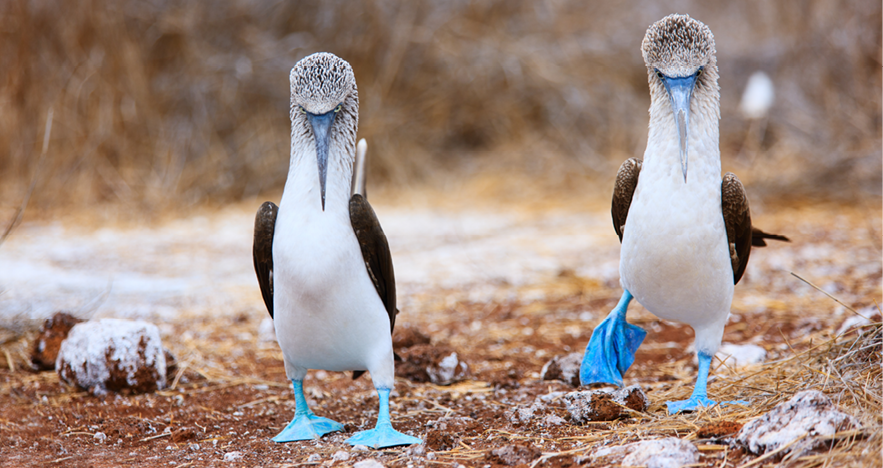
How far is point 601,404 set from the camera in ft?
9.25

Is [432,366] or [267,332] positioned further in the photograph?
[267,332]

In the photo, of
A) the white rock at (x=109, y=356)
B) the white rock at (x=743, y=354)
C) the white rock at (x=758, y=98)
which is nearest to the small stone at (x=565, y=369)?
the white rock at (x=743, y=354)

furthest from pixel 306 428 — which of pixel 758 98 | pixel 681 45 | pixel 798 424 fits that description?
pixel 758 98

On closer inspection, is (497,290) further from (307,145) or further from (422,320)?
(307,145)

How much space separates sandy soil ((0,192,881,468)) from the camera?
2.69 metres

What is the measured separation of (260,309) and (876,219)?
555 centimetres

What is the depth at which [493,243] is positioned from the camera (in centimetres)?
720

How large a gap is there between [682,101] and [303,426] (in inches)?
76.0

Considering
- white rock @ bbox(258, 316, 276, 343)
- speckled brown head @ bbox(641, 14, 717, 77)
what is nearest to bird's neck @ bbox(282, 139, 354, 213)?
speckled brown head @ bbox(641, 14, 717, 77)

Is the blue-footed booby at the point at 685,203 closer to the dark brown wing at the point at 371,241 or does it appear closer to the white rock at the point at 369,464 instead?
the dark brown wing at the point at 371,241

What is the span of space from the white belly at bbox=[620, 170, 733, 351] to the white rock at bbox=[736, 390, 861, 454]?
62 cm

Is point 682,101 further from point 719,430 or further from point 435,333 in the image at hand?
point 435,333

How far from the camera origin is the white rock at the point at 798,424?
2.12 meters

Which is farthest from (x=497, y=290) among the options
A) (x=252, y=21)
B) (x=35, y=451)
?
(x=252, y=21)
